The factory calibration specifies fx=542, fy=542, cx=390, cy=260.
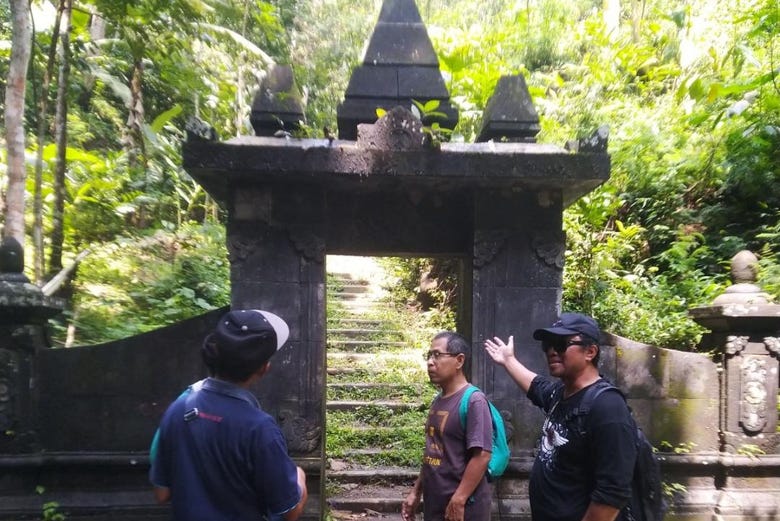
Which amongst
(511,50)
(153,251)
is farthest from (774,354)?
(511,50)

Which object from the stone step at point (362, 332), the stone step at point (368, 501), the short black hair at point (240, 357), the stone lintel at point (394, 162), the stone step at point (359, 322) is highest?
the stone lintel at point (394, 162)

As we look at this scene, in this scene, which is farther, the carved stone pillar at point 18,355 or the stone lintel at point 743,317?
the stone lintel at point 743,317

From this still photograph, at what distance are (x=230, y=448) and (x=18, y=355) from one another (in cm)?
289

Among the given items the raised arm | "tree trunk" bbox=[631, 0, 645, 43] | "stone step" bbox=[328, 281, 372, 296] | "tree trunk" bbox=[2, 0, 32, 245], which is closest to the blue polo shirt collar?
the raised arm

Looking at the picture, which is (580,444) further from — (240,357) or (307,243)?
(307,243)

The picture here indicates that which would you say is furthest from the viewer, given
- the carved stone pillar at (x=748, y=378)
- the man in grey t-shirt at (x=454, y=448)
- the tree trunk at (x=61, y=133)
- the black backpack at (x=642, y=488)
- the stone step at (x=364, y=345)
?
the stone step at (x=364, y=345)

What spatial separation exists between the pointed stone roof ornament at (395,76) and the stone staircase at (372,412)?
10.7 ft

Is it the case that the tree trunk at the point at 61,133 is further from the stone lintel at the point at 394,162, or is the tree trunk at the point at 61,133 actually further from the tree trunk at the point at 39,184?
the stone lintel at the point at 394,162

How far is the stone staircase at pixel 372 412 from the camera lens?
17.3 ft

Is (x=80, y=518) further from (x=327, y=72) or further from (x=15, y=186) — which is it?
(x=327, y=72)

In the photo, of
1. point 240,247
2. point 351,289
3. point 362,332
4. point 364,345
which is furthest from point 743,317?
point 351,289

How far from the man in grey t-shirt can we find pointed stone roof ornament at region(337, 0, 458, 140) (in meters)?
1.90

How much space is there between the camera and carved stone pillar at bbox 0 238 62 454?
366 cm

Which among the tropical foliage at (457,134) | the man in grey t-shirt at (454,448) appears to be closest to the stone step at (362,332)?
the tropical foliage at (457,134)
